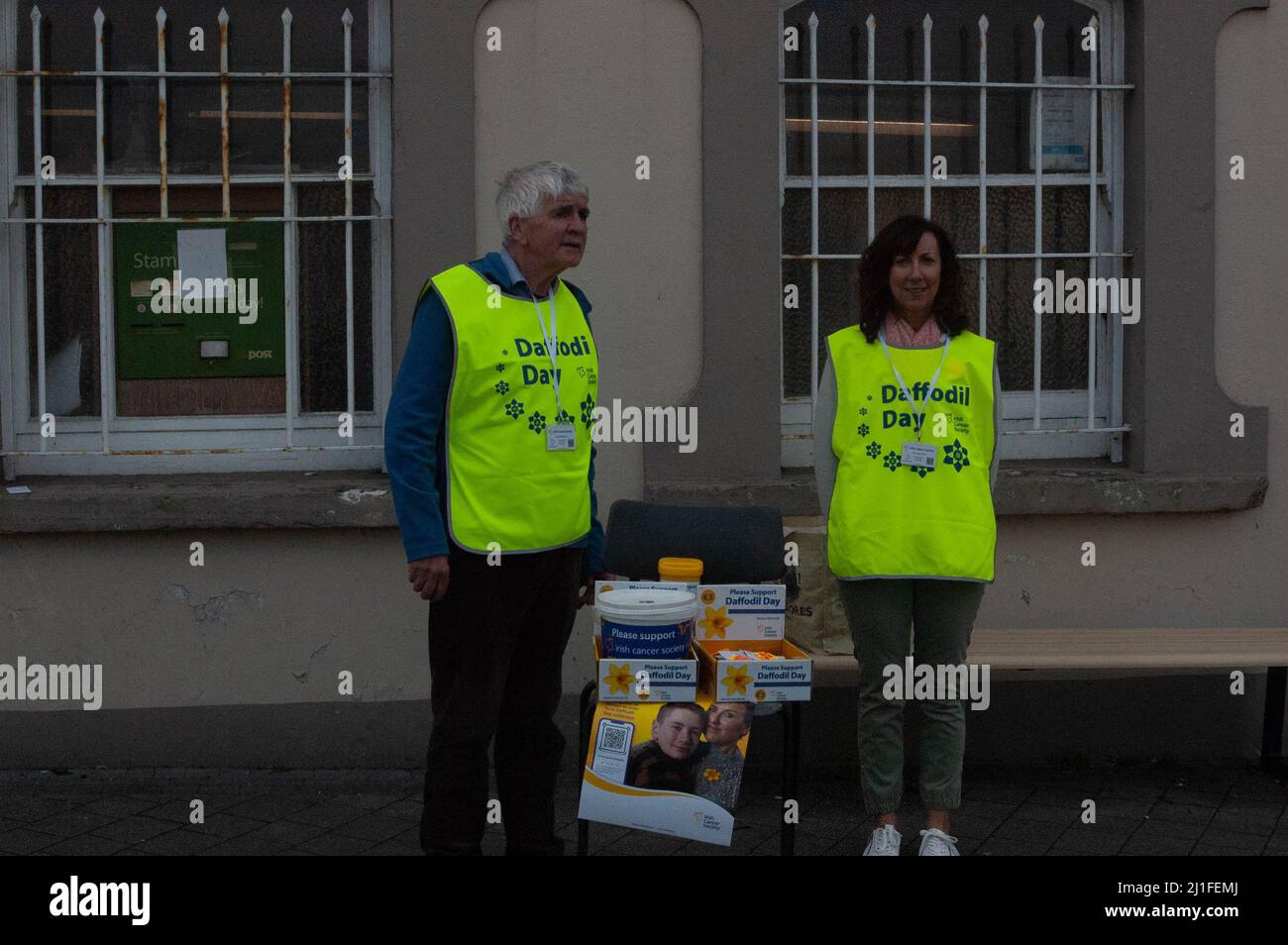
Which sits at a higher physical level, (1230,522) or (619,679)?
(1230,522)

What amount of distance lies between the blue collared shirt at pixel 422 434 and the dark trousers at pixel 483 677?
5.4 inches

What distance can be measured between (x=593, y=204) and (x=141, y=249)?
1.70 meters

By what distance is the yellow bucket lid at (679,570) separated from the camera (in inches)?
178

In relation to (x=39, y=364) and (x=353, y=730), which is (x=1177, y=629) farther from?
(x=39, y=364)

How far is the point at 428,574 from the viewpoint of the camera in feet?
13.0

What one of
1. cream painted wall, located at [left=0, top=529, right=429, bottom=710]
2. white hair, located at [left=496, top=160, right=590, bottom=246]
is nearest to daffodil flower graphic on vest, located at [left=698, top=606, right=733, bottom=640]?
white hair, located at [left=496, top=160, right=590, bottom=246]

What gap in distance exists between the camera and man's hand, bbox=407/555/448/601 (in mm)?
3943

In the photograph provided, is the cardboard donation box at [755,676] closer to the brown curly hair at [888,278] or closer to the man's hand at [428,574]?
the man's hand at [428,574]

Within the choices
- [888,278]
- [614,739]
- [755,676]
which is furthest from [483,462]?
[888,278]

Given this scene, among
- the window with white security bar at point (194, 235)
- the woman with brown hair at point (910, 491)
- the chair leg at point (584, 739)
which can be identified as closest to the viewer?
the chair leg at point (584, 739)

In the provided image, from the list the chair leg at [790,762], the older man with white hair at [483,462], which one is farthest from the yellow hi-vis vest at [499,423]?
the chair leg at [790,762]

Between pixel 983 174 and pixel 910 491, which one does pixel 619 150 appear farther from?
pixel 910 491

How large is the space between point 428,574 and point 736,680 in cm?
85
